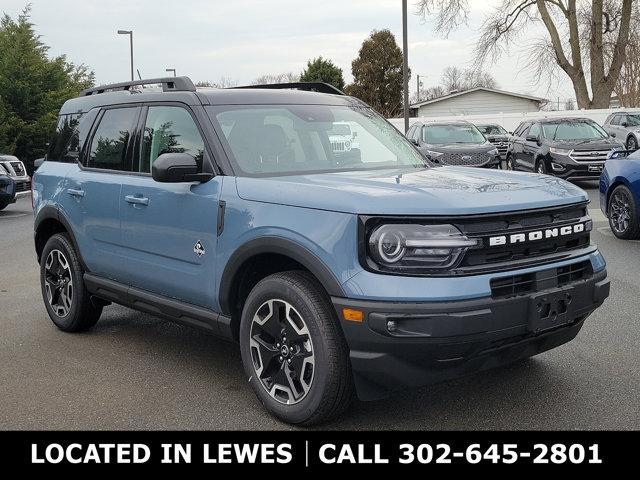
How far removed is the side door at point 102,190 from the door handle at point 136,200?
6.8 inches

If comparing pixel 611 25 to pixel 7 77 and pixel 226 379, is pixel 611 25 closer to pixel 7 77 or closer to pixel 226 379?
pixel 7 77

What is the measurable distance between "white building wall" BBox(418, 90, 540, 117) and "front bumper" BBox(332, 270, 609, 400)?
5481 centimetres

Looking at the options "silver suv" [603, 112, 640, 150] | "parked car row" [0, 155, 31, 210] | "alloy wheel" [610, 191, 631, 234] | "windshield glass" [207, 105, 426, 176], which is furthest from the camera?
"silver suv" [603, 112, 640, 150]

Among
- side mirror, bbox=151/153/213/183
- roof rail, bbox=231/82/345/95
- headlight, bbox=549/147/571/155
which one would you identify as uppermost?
roof rail, bbox=231/82/345/95

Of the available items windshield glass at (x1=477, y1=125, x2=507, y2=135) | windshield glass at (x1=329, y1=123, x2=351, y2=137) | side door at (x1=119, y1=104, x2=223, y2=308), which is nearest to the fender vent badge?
side door at (x1=119, y1=104, x2=223, y2=308)

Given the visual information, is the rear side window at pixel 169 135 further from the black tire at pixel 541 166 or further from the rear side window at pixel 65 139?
the black tire at pixel 541 166

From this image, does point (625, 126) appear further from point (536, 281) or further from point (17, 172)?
point (536, 281)

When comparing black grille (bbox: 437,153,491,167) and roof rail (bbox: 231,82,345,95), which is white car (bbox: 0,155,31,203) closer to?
black grille (bbox: 437,153,491,167)

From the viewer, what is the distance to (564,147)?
1714 centimetres

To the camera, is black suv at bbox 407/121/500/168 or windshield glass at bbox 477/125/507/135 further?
windshield glass at bbox 477/125/507/135

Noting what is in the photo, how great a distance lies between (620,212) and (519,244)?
6.87m

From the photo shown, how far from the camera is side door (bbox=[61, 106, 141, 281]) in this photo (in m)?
5.16

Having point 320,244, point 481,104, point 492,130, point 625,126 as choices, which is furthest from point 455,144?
point 481,104

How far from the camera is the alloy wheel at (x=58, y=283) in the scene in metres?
5.85
